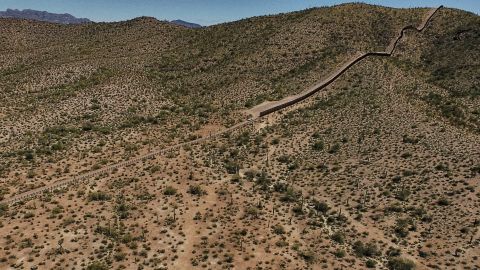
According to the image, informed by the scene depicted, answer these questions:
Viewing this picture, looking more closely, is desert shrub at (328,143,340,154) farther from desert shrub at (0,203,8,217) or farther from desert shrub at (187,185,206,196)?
desert shrub at (0,203,8,217)

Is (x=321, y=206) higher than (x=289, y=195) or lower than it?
lower

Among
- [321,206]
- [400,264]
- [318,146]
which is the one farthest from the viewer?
[318,146]

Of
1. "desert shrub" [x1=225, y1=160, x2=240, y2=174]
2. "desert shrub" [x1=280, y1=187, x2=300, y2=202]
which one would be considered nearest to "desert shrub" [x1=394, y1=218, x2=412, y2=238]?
"desert shrub" [x1=280, y1=187, x2=300, y2=202]

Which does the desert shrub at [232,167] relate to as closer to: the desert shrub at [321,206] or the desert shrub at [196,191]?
the desert shrub at [196,191]

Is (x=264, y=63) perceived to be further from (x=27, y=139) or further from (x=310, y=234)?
(x=310, y=234)

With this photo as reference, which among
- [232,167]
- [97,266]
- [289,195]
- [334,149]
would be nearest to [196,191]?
[232,167]

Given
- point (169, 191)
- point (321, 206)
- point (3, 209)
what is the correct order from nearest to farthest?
point (3, 209)
point (321, 206)
point (169, 191)

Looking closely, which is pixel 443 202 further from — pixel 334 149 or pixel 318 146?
pixel 318 146

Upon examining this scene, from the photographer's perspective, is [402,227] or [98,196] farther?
[98,196]

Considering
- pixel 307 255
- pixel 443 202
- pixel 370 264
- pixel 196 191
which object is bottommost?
pixel 370 264
